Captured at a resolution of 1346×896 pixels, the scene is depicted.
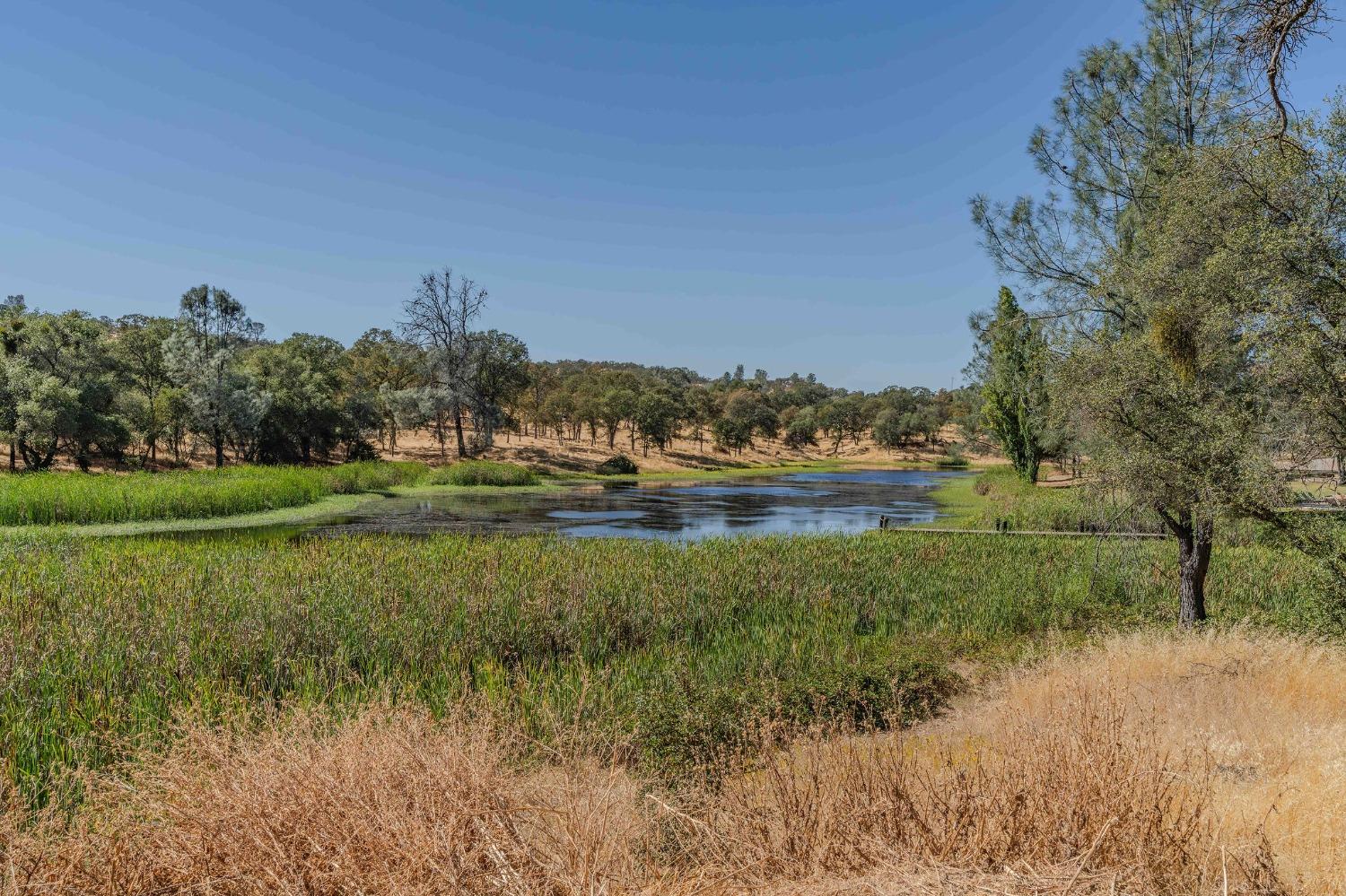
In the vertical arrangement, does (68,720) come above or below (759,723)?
above

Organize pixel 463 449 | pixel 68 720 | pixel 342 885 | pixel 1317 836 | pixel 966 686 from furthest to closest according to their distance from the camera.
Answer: pixel 463 449 → pixel 966 686 → pixel 68 720 → pixel 1317 836 → pixel 342 885

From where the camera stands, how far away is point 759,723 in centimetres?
899

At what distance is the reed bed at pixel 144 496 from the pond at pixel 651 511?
3754 millimetres

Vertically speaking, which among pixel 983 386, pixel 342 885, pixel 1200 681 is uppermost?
pixel 983 386

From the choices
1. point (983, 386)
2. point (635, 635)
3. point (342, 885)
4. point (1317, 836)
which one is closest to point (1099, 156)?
point (635, 635)

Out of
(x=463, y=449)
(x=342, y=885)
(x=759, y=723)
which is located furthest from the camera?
(x=463, y=449)

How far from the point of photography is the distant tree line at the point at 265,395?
149 feet

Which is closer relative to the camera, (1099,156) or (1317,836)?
(1317,836)

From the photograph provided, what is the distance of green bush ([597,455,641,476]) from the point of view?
6769cm

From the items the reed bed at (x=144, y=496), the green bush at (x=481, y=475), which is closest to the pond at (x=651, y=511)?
the green bush at (x=481, y=475)

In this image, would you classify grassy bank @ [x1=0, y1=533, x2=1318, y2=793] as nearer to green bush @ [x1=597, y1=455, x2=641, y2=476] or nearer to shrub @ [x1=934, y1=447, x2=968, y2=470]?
green bush @ [x1=597, y1=455, x2=641, y2=476]

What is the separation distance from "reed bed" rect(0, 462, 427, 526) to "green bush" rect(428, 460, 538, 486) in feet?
36.9

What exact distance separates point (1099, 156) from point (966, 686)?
13.8 m

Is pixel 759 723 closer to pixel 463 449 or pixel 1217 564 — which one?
pixel 1217 564
